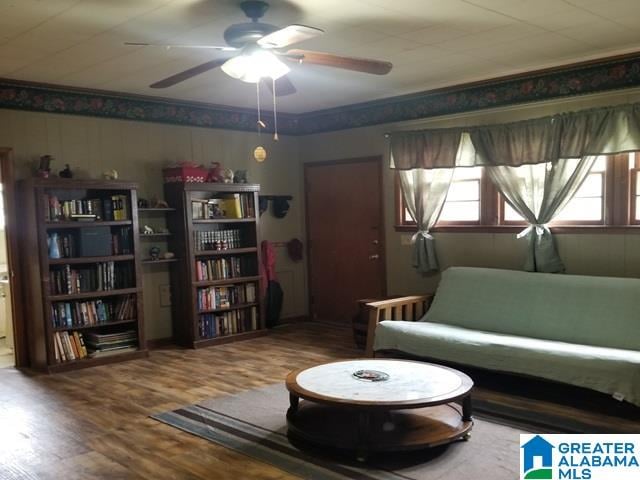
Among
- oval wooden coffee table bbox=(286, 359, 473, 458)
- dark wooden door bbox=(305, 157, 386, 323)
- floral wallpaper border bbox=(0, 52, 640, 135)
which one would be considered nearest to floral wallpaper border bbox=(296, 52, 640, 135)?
floral wallpaper border bbox=(0, 52, 640, 135)

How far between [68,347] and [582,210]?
4.44 meters

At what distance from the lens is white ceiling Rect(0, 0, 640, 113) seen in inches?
126

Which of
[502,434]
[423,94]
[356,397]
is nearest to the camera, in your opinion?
[356,397]

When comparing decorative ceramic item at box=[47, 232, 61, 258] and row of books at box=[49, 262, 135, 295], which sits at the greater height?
decorative ceramic item at box=[47, 232, 61, 258]

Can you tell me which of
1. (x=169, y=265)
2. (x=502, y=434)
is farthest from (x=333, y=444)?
(x=169, y=265)

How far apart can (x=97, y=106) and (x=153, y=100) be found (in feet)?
1.72

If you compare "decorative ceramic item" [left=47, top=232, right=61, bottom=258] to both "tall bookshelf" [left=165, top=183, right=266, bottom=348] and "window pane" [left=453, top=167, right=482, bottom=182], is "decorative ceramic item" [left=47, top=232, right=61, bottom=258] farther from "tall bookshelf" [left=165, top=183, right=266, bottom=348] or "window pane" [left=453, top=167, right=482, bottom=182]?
"window pane" [left=453, top=167, right=482, bottom=182]

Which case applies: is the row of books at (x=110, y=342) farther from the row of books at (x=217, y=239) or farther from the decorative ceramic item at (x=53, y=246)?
the row of books at (x=217, y=239)

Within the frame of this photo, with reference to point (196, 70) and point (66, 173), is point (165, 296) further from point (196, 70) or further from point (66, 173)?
point (196, 70)

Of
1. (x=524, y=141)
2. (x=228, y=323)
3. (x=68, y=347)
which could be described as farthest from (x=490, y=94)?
(x=68, y=347)

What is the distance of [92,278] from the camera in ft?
16.9

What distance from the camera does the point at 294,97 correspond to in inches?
222

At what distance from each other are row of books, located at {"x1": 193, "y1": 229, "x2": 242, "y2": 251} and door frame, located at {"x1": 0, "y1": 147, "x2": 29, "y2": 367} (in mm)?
1580

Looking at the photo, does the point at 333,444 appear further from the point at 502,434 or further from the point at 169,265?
the point at 169,265
